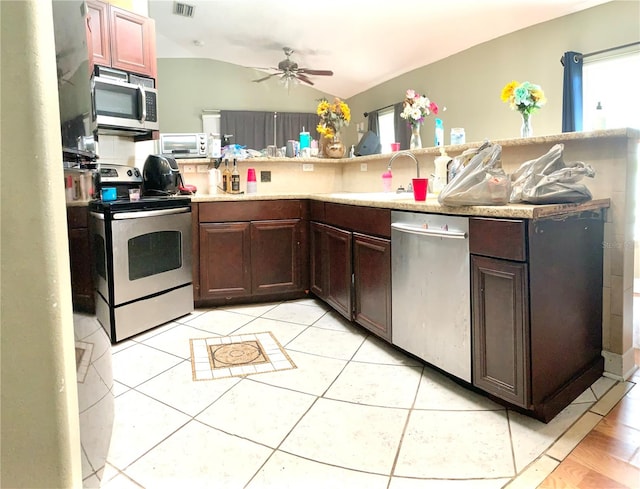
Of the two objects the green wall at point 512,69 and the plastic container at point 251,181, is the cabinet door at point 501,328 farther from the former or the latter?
the green wall at point 512,69

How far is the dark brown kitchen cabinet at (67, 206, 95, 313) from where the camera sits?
86cm

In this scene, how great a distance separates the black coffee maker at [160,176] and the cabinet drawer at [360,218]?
44.2 inches

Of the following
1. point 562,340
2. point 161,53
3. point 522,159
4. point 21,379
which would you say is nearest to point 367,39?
point 161,53

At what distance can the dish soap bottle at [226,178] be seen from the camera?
133 inches

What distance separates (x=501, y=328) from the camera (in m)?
1.54

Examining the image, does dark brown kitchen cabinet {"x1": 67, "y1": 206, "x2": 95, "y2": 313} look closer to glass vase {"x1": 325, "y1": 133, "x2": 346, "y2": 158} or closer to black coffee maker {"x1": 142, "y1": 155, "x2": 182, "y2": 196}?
black coffee maker {"x1": 142, "y1": 155, "x2": 182, "y2": 196}

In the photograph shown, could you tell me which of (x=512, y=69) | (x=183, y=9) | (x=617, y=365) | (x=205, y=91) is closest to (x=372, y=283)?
(x=617, y=365)

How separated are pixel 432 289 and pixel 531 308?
17.2 inches

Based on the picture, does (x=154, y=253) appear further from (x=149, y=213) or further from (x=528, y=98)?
(x=528, y=98)

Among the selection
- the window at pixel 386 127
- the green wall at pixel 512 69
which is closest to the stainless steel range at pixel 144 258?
the green wall at pixel 512 69

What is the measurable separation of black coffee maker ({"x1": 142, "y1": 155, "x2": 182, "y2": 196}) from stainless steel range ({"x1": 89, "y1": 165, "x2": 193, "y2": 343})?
5.2 inches

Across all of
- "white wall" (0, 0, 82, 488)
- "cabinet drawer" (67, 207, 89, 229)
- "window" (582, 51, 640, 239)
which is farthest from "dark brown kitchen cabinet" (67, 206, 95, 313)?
"window" (582, 51, 640, 239)

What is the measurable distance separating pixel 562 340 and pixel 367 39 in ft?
17.6

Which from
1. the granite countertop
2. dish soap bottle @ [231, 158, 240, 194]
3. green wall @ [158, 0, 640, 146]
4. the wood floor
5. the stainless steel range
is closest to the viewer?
the wood floor
